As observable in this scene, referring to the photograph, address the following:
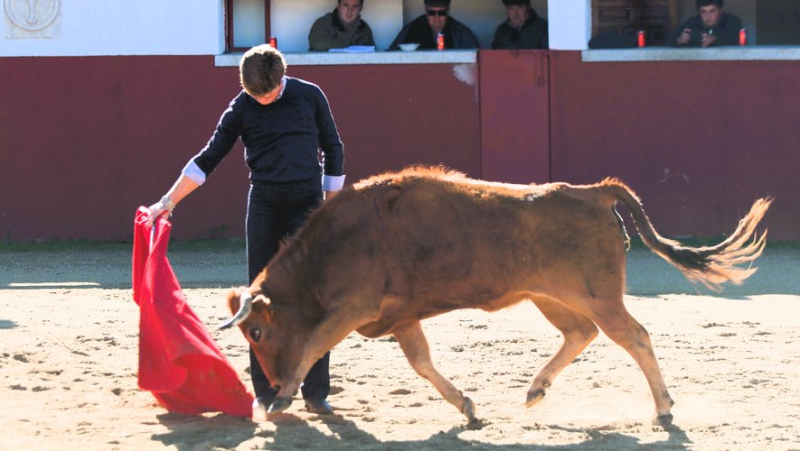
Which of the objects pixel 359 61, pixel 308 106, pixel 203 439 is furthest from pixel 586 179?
pixel 203 439

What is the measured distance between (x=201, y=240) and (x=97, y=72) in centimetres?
204

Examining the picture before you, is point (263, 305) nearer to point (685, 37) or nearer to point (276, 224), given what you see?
point (276, 224)

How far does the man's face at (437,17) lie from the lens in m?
13.4

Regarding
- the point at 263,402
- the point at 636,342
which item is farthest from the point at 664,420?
the point at 263,402

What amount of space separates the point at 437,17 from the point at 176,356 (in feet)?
27.2

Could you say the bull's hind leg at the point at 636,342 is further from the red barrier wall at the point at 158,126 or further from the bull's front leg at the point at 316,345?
the red barrier wall at the point at 158,126

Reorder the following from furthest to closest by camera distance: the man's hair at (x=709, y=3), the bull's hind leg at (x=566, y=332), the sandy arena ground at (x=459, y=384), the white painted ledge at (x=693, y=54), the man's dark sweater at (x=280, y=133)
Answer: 1. the man's hair at (x=709, y=3)
2. the white painted ledge at (x=693, y=54)
3. the bull's hind leg at (x=566, y=332)
4. the man's dark sweater at (x=280, y=133)
5. the sandy arena ground at (x=459, y=384)

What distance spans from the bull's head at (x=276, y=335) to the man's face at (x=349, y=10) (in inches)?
309

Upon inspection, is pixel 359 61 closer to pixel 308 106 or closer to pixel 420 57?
pixel 420 57

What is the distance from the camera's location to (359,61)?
13016 mm

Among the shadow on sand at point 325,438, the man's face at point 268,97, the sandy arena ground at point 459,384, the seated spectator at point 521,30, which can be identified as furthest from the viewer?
the seated spectator at point 521,30

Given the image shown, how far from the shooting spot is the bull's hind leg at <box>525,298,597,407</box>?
6.09 metres

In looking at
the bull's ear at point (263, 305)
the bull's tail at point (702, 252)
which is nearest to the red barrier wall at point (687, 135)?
the bull's tail at point (702, 252)

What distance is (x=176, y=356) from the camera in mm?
5750
